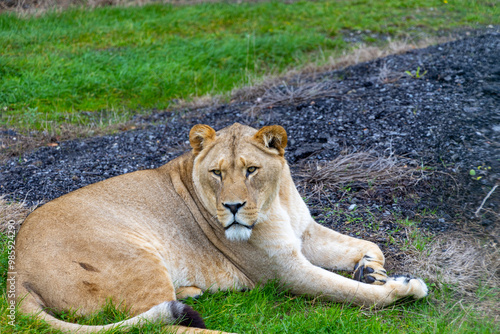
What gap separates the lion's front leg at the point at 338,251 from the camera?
412cm

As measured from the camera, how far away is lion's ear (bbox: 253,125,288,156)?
3701mm

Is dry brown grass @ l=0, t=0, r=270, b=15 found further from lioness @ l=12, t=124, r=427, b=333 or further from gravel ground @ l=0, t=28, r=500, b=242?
lioness @ l=12, t=124, r=427, b=333

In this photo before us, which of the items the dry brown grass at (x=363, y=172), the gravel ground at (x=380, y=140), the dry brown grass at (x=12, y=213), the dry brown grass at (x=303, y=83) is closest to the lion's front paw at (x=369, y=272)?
the gravel ground at (x=380, y=140)

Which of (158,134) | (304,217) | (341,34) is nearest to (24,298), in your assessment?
(304,217)

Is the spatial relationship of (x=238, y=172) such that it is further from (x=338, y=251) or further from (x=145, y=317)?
(x=338, y=251)

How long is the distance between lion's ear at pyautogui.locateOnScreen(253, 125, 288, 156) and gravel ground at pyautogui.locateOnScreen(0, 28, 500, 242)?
4.46ft

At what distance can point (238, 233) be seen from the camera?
3.61 metres

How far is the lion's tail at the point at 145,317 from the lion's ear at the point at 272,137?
50.8 inches

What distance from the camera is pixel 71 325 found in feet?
10.3

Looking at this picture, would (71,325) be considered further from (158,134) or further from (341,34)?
(341,34)

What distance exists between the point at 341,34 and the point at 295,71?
317cm

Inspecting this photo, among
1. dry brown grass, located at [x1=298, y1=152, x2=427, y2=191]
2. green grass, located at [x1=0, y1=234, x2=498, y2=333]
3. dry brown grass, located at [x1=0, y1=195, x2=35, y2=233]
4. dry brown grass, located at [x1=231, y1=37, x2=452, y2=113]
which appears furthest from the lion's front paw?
dry brown grass, located at [x1=231, y1=37, x2=452, y2=113]

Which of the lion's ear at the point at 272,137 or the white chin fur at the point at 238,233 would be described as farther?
the lion's ear at the point at 272,137

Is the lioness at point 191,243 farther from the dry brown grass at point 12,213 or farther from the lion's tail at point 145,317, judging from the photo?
the dry brown grass at point 12,213
